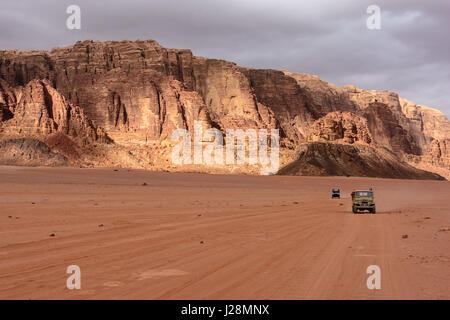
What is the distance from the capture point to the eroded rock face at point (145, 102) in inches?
4483

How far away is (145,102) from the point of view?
143 metres

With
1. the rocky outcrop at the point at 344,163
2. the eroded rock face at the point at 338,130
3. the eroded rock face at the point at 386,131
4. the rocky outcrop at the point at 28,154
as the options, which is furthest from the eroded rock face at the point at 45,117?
the eroded rock face at the point at 386,131

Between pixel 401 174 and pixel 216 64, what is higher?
pixel 216 64

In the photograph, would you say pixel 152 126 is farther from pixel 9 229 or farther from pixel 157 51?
pixel 9 229

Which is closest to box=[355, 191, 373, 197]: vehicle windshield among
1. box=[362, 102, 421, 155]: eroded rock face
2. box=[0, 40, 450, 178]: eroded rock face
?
box=[0, 40, 450, 178]: eroded rock face

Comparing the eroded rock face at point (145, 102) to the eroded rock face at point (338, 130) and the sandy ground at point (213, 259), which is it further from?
the sandy ground at point (213, 259)

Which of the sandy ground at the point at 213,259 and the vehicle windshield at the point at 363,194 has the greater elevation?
the vehicle windshield at the point at 363,194

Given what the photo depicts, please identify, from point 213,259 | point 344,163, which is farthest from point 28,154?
point 213,259

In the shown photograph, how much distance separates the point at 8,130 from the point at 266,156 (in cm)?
6433

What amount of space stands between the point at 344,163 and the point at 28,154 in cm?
7586

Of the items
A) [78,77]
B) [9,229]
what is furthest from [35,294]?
[78,77]

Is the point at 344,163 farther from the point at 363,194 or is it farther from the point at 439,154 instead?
the point at 363,194

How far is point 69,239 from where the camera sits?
13555 mm

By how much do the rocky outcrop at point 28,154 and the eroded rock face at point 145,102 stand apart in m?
5.76
